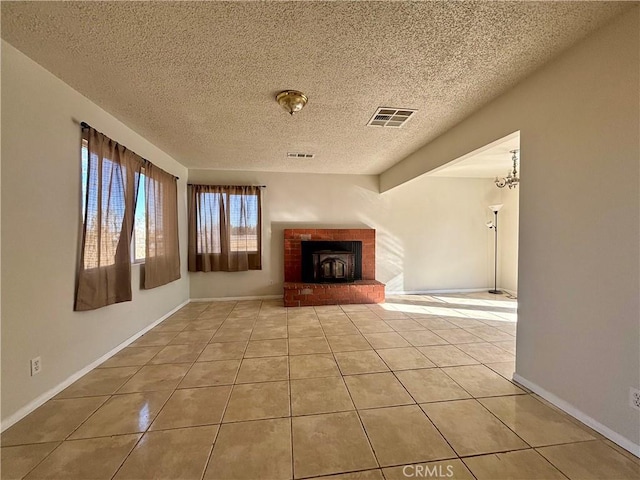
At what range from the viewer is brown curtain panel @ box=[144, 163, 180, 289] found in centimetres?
323

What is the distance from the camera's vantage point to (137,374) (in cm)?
229

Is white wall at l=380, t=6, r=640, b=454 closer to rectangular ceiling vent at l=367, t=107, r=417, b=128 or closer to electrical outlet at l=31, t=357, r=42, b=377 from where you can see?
rectangular ceiling vent at l=367, t=107, r=417, b=128

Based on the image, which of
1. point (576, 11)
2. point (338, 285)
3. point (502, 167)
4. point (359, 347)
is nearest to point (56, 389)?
point (359, 347)

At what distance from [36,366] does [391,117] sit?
139 inches

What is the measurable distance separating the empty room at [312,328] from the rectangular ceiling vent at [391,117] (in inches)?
1.5

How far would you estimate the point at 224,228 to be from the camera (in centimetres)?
470

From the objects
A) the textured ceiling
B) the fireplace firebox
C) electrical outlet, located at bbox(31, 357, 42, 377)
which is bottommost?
electrical outlet, located at bbox(31, 357, 42, 377)

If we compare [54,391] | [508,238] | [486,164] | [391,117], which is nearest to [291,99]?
[391,117]

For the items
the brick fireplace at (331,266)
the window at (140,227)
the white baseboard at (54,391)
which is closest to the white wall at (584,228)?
the brick fireplace at (331,266)

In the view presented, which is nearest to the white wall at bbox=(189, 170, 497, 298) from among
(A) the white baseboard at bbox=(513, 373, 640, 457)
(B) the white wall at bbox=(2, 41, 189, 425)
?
(B) the white wall at bbox=(2, 41, 189, 425)

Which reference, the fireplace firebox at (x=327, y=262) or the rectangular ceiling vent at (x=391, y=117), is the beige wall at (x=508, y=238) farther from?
the rectangular ceiling vent at (x=391, y=117)

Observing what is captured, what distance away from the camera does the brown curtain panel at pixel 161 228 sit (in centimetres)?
323

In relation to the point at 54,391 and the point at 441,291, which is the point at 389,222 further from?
the point at 54,391

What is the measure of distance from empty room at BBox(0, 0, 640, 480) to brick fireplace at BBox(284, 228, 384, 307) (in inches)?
48.5
